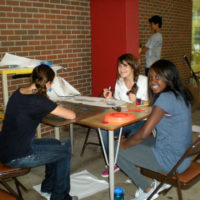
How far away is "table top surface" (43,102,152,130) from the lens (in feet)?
6.53

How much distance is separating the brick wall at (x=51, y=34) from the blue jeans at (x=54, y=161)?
1.67 meters

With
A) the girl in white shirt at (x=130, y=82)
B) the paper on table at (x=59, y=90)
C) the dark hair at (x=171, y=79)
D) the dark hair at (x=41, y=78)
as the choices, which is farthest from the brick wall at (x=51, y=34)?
the dark hair at (x=171, y=79)

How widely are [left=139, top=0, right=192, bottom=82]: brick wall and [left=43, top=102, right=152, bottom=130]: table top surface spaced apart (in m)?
3.23

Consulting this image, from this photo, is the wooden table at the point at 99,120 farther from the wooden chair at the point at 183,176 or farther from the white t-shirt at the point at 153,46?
the white t-shirt at the point at 153,46

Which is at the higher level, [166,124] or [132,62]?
[132,62]

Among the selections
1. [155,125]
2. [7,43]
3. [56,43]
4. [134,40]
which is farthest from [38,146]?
[134,40]

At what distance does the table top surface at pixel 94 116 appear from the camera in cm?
199

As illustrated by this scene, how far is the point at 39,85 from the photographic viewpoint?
1941 mm

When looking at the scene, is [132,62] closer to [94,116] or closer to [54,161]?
[94,116]

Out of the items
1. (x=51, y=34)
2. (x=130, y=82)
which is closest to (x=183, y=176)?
(x=130, y=82)

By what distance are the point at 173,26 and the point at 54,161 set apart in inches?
213

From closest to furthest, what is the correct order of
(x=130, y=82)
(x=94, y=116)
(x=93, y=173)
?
1. (x=94, y=116)
2. (x=93, y=173)
3. (x=130, y=82)

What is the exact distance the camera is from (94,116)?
A: 2.20 meters

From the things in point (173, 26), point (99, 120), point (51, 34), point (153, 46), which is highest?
point (173, 26)
